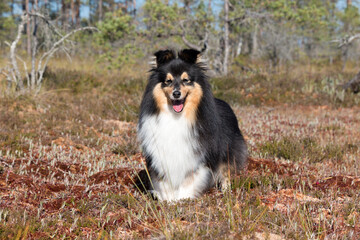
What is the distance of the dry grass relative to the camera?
253 centimetres

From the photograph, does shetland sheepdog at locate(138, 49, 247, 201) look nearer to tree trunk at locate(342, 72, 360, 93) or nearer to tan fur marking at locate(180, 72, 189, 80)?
tan fur marking at locate(180, 72, 189, 80)

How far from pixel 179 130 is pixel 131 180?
115 centimetres

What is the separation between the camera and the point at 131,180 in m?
4.16

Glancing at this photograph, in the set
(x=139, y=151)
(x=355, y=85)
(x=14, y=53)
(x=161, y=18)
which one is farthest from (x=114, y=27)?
(x=355, y=85)

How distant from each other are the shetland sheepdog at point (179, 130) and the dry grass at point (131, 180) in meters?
0.26

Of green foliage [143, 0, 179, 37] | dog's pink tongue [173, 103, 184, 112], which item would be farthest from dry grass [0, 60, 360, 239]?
green foliage [143, 0, 179, 37]

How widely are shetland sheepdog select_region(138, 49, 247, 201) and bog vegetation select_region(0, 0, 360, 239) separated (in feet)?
0.87

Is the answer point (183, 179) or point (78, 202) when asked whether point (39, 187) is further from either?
point (183, 179)

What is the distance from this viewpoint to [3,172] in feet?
13.1

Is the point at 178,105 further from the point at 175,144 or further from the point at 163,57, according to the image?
the point at 163,57

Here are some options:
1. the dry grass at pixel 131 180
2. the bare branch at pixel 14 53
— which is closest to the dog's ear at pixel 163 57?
the dry grass at pixel 131 180

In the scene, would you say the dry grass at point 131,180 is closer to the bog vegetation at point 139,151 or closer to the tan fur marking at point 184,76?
the bog vegetation at point 139,151

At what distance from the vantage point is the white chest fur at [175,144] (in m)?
3.45

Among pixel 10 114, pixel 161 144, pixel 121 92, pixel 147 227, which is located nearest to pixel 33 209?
pixel 147 227
